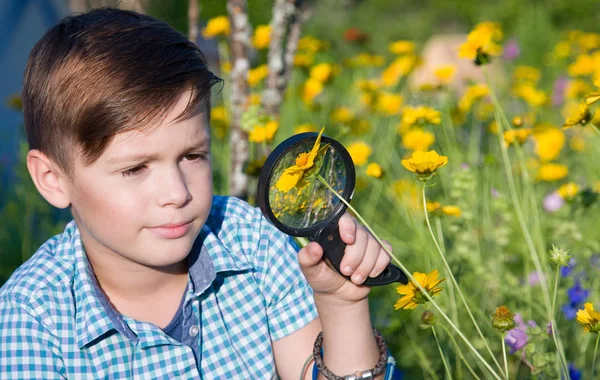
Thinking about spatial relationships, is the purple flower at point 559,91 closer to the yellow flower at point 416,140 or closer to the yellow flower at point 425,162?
the yellow flower at point 416,140

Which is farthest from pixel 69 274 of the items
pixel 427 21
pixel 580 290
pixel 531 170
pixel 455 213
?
pixel 427 21

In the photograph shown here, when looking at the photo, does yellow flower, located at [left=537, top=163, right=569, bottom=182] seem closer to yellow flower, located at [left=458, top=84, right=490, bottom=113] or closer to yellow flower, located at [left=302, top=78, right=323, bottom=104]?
yellow flower, located at [left=458, top=84, right=490, bottom=113]

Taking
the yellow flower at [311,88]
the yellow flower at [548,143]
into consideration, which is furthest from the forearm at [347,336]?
the yellow flower at [311,88]

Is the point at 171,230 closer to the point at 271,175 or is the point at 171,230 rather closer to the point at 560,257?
the point at 271,175

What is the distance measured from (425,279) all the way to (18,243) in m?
1.62

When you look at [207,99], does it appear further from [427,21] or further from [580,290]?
[427,21]

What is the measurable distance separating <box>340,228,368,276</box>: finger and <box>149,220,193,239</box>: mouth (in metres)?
0.25

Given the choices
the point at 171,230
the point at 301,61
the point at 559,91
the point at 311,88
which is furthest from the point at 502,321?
the point at 559,91

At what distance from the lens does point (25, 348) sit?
1.18 meters

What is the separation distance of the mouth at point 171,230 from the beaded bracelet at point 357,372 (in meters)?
0.30

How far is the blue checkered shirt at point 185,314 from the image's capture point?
1205 mm

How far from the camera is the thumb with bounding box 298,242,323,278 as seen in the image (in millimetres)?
1088

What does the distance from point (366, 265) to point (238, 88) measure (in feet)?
3.70

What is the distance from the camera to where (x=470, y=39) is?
1462 millimetres
